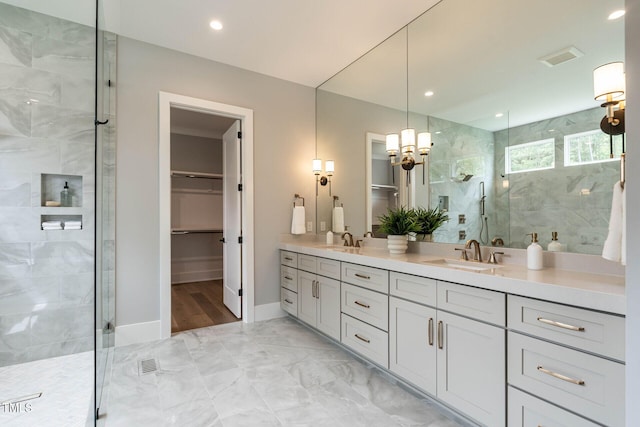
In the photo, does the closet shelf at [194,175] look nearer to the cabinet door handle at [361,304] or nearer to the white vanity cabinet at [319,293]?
the white vanity cabinet at [319,293]

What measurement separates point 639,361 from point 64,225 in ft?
11.6

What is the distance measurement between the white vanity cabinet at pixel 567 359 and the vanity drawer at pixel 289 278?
2235mm

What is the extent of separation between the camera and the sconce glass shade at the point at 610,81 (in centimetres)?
146

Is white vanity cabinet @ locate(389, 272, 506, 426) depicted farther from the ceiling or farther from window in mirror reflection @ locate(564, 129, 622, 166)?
the ceiling

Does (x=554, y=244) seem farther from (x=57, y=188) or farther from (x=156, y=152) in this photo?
(x=57, y=188)

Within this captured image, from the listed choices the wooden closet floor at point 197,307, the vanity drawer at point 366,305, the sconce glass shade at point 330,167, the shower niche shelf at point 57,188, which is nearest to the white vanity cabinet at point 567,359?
the vanity drawer at point 366,305

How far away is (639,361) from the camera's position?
97cm

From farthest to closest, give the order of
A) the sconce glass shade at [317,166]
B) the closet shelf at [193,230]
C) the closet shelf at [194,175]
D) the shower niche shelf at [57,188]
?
1. the closet shelf at [194,175]
2. the closet shelf at [193,230]
3. the sconce glass shade at [317,166]
4. the shower niche shelf at [57,188]

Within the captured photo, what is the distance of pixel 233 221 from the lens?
3.73m

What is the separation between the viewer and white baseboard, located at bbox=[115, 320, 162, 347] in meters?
2.79

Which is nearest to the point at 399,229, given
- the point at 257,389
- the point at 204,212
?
the point at 257,389

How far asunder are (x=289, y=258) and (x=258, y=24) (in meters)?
Result: 2.34

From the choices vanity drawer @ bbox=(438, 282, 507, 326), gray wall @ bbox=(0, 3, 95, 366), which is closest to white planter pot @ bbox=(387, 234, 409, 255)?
vanity drawer @ bbox=(438, 282, 507, 326)

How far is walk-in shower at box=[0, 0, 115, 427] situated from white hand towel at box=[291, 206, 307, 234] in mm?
1813
